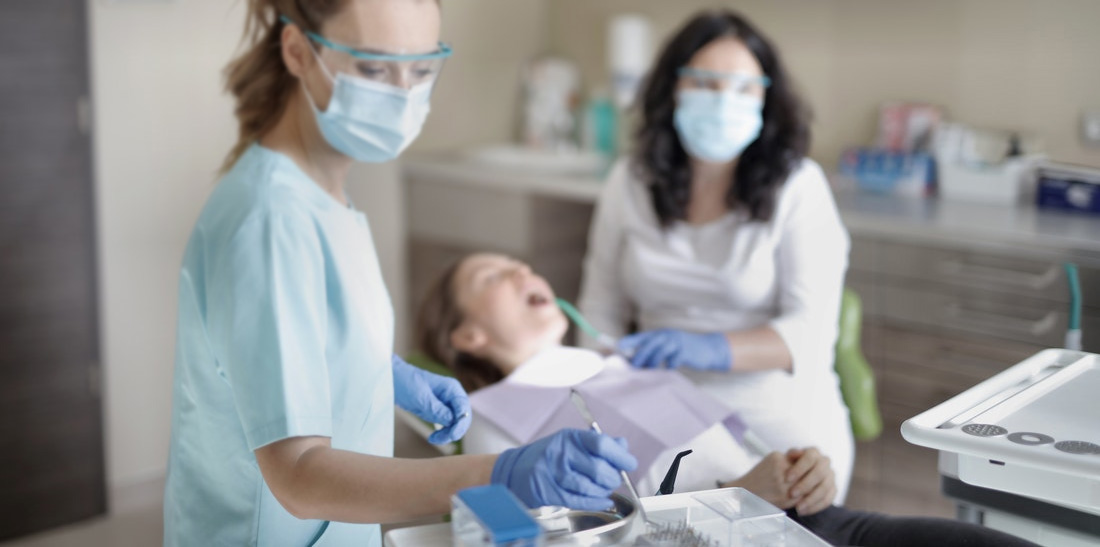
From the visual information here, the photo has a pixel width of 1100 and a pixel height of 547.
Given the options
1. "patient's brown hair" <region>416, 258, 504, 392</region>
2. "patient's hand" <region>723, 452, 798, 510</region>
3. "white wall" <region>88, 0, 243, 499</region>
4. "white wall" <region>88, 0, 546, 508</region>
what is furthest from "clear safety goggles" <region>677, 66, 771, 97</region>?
"white wall" <region>88, 0, 243, 499</region>

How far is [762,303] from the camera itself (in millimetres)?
2059

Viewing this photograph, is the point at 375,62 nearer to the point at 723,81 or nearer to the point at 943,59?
the point at 723,81

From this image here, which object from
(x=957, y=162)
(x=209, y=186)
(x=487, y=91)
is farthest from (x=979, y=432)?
(x=487, y=91)

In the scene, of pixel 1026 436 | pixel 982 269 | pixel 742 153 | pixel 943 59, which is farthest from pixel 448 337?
pixel 943 59

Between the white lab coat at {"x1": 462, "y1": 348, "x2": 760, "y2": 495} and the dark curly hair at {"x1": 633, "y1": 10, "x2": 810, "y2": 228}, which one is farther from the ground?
the dark curly hair at {"x1": 633, "y1": 10, "x2": 810, "y2": 228}

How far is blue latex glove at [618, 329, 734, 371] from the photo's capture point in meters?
1.84

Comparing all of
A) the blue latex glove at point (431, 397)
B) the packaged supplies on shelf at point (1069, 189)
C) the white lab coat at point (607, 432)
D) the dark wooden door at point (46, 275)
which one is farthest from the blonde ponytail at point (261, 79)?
the packaged supplies on shelf at point (1069, 189)

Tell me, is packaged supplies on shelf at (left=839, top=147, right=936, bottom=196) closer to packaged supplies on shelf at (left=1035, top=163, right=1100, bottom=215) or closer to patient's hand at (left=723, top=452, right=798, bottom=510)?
packaged supplies on shelf at (left=1035, top=163, right=1100, bottom=215)

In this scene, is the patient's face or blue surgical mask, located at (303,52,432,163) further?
the patient's face

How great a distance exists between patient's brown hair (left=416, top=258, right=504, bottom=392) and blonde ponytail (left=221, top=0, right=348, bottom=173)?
2.21ft

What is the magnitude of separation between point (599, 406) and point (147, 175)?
5.97 ft

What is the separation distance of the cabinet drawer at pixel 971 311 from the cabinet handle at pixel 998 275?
0.11ft

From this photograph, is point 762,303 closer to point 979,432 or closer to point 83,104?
point 979,432

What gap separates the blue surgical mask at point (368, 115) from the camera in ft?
4.45
